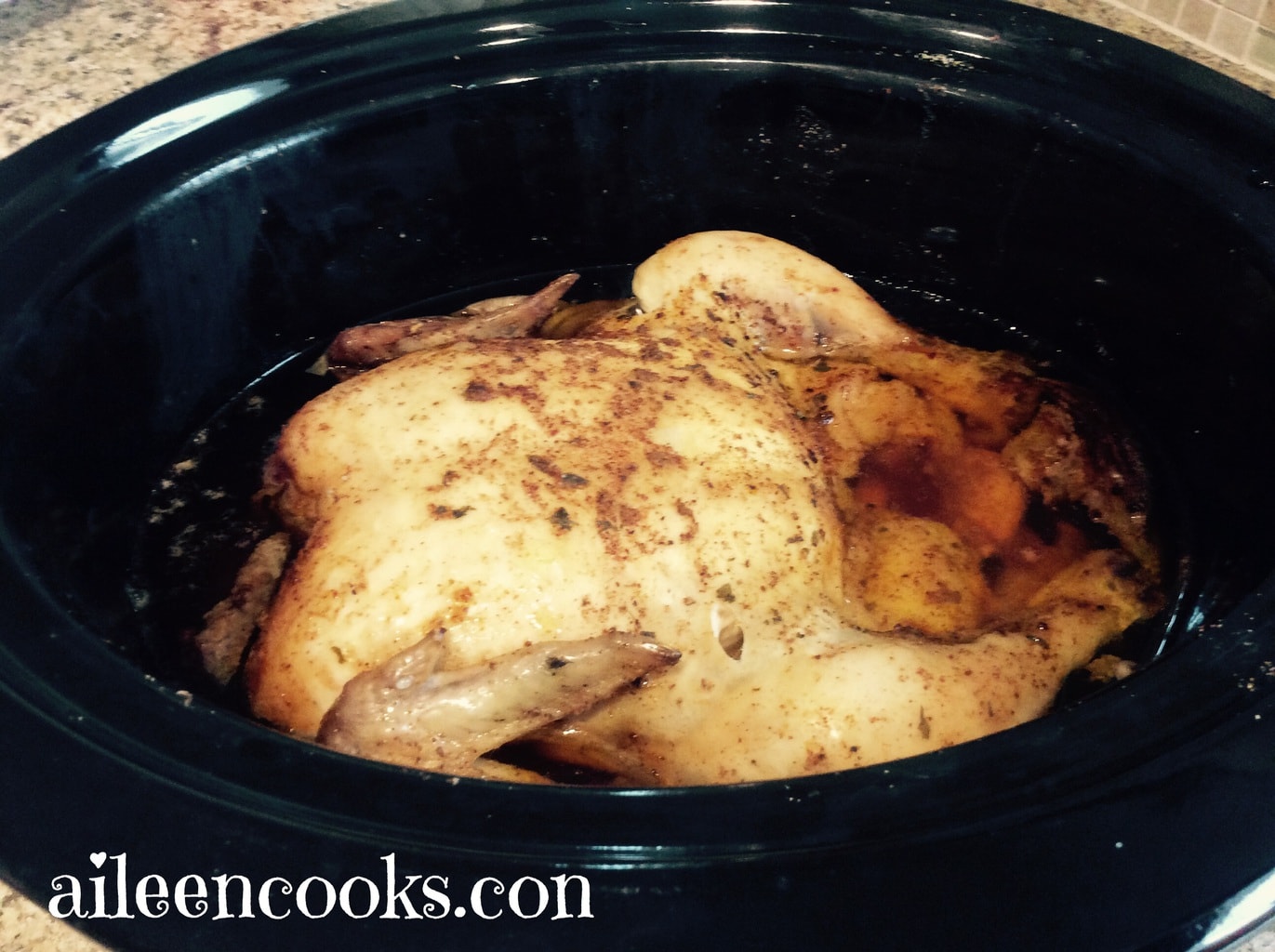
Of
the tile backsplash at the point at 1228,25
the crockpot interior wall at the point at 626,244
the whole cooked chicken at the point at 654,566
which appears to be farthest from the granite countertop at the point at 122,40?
the whole cooked chicken at the point at 654,566

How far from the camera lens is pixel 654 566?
1021 millimetres

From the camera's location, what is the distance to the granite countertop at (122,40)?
1.40 metres

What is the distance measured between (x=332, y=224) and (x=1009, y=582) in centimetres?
99

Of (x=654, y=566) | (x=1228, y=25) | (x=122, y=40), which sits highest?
(x=1228, y=25)

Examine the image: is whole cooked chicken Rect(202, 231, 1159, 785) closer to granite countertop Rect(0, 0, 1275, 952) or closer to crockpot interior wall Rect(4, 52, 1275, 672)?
crockpot interior wall Rect(4, 52, 1275, 672)

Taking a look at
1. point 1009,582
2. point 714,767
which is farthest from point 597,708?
point 1009,582

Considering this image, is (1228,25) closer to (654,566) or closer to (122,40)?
(654,566)

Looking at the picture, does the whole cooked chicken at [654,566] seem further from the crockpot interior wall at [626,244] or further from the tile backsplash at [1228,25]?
the tile backsplash at [1228,25]

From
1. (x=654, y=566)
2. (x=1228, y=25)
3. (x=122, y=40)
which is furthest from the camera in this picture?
(x=122, y=40)

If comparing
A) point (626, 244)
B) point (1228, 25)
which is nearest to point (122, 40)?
point (626, 244)

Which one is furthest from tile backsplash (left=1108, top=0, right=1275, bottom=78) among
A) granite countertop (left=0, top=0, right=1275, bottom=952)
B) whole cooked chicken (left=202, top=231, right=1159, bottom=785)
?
whole cooked chicken (left=202, top=231, right=1159, bottom=785)

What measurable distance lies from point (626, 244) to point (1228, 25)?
852mm

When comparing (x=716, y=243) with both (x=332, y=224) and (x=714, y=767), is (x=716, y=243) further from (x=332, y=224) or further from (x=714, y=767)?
(x=714, y=767)

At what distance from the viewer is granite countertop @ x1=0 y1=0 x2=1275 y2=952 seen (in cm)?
140
